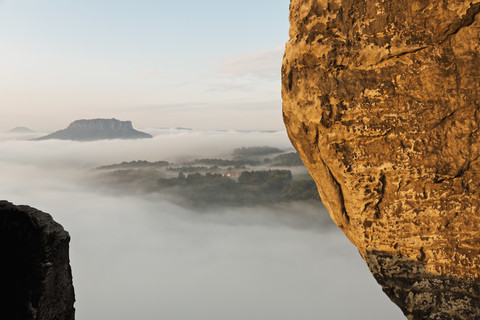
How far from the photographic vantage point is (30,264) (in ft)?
17.9

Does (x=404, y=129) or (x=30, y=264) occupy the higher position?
(x=404, y=129)

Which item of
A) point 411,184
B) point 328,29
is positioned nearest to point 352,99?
point 328,29

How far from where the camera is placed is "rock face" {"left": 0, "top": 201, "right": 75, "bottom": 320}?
17.8 feet

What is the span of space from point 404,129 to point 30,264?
614 cm

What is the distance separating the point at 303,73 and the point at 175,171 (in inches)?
5961

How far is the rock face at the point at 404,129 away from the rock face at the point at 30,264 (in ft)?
15.0

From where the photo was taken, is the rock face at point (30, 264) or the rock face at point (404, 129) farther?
the rock face at point (30, 264)

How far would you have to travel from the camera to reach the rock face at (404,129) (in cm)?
464

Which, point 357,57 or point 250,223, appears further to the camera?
point 250,223

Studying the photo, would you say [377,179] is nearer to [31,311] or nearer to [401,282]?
[401,282]

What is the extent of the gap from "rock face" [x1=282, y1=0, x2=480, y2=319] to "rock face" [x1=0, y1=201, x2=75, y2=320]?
4572 millimetres

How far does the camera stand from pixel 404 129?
482cm

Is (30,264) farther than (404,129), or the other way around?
(30,264)

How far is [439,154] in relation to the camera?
4711 millimetres
